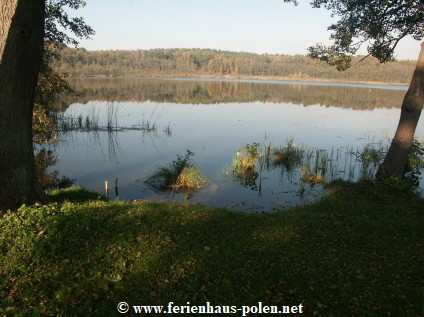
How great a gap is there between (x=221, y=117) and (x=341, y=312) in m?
27.0

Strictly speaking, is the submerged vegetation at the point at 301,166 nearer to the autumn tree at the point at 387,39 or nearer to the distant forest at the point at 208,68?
the autumn tree at the point at 387,39

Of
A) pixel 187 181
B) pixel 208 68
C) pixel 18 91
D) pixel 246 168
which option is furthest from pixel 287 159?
pixel 208 68

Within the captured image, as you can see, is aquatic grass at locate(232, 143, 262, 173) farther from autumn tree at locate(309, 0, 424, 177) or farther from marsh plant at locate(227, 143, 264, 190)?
autumn tree at locate(309, 0, 424, 177)

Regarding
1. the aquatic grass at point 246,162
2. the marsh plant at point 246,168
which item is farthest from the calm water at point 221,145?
the aquatic grass at point 246,162

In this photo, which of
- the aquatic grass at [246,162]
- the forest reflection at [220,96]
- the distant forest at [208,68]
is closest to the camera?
the aquatic grass at [246,162]

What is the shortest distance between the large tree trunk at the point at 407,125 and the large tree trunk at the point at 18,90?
33.9ft

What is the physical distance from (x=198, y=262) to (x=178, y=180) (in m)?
7.23

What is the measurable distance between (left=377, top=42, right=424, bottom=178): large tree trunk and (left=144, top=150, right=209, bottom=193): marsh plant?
21.9 ft

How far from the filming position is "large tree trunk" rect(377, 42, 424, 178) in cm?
969

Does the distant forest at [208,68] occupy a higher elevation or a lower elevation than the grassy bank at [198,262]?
higher

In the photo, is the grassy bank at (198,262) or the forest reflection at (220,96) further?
the forest reflection at (220,96)

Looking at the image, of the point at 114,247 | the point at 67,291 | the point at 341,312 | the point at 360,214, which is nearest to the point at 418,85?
the point at 360,214

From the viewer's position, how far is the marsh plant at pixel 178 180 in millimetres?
12414

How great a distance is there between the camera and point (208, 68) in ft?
523
